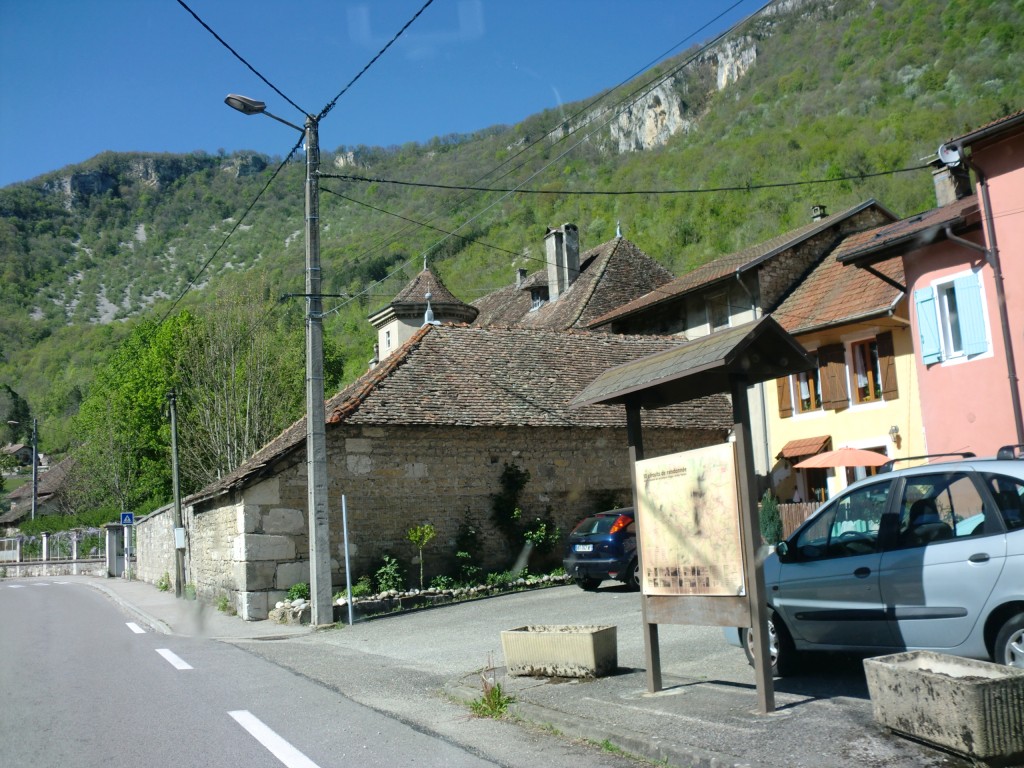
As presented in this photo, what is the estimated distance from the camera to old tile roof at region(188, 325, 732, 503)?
1850cm

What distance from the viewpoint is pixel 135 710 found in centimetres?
Result: 795

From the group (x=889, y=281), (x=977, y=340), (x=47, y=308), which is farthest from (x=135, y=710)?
(x=47, y=308)

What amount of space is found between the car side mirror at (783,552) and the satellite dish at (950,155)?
37.4 ft

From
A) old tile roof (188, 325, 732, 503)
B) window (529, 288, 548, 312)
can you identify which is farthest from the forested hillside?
window (529, 288, 548, 312)

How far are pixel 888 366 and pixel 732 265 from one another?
23.9 feet

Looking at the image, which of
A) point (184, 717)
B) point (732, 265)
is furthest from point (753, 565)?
point (732, 265)

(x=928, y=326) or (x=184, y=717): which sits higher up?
(x=928, y=326)

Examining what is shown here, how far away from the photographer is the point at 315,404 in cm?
1516

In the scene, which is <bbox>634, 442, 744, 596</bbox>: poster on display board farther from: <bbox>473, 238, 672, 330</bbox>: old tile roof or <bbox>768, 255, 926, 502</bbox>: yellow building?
<bbox>473, 238, 672, 330</bbox>: old tile roof

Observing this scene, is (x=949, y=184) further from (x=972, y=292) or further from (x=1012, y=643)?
(x=1012, y=643)

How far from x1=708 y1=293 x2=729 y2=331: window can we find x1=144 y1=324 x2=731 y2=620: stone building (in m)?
5.40

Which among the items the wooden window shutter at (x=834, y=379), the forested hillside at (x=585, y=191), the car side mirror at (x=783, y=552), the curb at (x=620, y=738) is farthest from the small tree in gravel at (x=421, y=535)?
the wooden window shutter at (x=834, y=379)

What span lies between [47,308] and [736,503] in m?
98.8

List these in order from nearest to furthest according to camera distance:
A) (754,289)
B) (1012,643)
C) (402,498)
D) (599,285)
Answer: (1012,643), (402,498), (754,289), (599,285)
